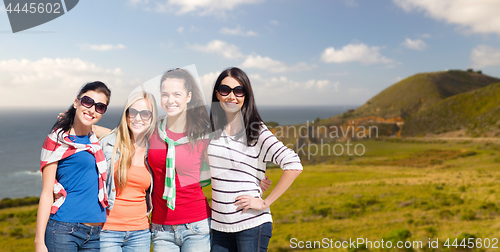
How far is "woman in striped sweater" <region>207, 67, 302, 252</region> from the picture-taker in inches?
118

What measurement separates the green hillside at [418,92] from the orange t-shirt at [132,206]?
14506 cm

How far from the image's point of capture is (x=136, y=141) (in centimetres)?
348

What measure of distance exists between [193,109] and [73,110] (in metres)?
1.26

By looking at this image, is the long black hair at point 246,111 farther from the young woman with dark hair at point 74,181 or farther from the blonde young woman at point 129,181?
the young woman with dark hair at point 74,181

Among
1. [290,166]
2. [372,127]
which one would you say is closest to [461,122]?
[372,127]

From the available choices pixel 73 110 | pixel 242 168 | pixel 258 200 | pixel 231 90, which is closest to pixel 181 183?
pixel 242 168

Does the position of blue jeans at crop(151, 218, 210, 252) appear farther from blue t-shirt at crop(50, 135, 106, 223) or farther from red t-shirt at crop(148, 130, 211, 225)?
blue t-shirt at crop(50, 135, 106, 223)

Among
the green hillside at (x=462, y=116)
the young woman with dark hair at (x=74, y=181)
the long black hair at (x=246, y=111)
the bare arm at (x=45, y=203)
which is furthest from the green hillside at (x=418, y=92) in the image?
the bare arm at (x=45, y=203)

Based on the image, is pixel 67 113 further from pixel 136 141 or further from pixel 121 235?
pixel 121 235

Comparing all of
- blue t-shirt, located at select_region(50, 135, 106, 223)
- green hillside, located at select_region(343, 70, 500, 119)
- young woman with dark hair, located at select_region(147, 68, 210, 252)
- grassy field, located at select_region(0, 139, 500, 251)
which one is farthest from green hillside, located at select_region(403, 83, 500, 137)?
blue t-shirt, located at select_region(50, 135, 106, 223)

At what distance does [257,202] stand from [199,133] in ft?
3.26

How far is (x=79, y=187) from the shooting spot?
9.96 ft

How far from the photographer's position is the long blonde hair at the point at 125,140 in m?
3.27

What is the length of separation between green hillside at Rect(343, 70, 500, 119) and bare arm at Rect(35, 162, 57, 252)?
145782mm
